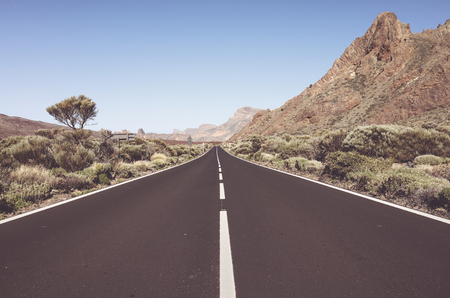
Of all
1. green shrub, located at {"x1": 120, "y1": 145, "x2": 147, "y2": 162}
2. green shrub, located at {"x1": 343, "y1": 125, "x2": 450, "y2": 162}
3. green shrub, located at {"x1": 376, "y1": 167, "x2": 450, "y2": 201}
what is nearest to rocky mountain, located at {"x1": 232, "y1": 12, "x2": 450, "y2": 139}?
green shrub, located at {"x1": 343, "y1": 125, "x2": 450, "y2": 162}

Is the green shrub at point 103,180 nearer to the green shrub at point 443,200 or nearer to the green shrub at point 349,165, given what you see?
the green shrub at point 349,165

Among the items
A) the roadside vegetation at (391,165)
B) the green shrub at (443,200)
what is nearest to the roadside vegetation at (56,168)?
the roadside vegetation at (391,165)

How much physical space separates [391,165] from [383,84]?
→ 53792mm

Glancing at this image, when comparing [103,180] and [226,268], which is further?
[103,180]

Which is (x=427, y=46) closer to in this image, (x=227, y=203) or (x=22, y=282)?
(x=227, y=203)

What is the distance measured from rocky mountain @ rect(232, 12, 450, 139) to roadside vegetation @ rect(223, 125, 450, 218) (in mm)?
27409

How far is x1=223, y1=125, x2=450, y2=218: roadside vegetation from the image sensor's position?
596cm

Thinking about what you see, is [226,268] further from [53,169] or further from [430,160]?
[430,160]

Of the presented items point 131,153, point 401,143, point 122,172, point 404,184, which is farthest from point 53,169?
point 401,143

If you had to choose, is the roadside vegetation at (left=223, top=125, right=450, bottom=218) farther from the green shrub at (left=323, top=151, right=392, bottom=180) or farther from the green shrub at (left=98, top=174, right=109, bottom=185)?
the green shrub at (left=98, top=174, right=109, bottom=185)

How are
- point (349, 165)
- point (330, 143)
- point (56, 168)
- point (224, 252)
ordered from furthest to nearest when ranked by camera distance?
point (330, 143) < point (56, 168) < point (349, 165) < point (224, 252)

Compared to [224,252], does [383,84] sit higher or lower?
higher

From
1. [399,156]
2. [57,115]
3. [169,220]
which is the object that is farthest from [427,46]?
[57,115]

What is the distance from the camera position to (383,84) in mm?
53719
